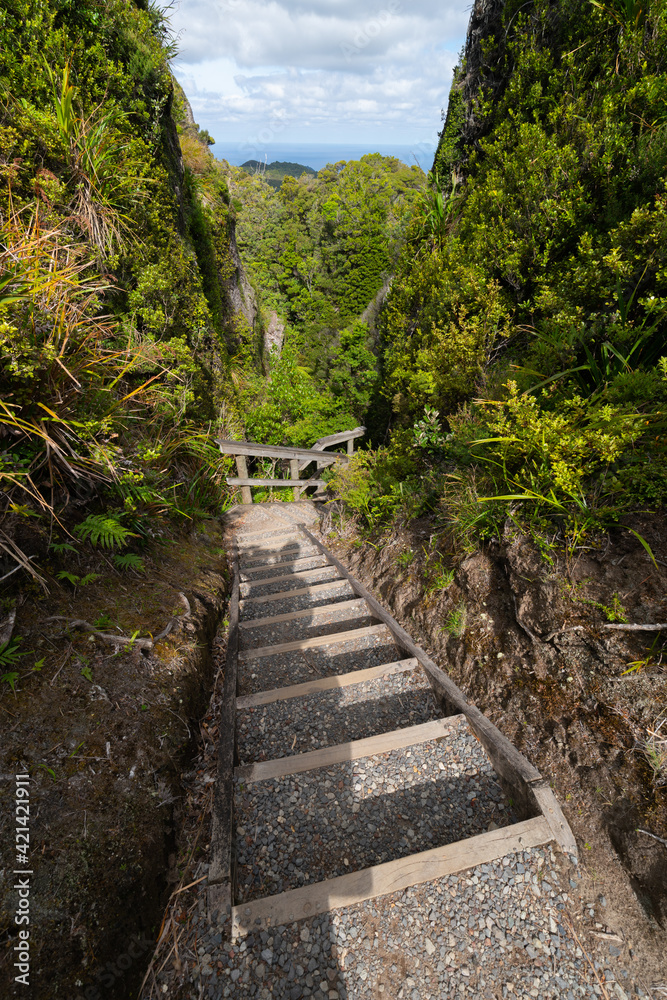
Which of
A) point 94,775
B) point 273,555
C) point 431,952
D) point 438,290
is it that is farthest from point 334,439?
point 431,952

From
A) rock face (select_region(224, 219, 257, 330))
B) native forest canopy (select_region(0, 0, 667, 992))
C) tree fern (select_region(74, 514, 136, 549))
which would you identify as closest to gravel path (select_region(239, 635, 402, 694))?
native forest canopy (select_region(0, 0, 667, 992))

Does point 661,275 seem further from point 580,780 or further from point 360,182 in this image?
point 360,182

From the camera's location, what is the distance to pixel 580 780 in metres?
1.96

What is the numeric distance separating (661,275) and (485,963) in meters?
3.30

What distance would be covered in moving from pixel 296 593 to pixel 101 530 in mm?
2023

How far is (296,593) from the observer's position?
13.4ft

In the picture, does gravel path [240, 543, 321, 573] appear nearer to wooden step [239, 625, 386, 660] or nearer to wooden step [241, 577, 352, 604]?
wooden step [241, 577, 352, 604]

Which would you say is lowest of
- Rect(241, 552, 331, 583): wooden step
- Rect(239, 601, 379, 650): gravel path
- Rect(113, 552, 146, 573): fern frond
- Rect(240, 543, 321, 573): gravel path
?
Rect(240, 543, 321, 573): gravel path

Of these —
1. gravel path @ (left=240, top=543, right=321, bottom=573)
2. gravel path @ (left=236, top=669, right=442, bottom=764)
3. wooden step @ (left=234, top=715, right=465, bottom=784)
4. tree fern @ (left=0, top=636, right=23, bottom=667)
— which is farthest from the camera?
gravel path @ (left=240, top=543, right=321, bottom=573)

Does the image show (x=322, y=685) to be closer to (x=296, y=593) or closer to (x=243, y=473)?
(x=296, y=593)

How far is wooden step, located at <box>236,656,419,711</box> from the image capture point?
8.38ft

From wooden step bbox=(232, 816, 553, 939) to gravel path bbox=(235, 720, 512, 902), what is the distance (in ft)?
0.73

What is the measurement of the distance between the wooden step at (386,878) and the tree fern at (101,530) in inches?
79.4

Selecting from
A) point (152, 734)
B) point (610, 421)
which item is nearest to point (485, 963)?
point (152, 734)
